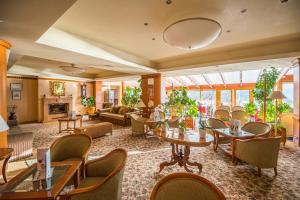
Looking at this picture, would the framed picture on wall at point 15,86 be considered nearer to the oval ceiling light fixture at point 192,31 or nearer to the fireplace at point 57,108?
the fireplace at point 57,108

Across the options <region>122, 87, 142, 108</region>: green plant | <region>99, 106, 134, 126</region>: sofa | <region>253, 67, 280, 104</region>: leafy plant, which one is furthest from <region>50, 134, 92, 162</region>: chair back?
<region>122, 87, 142, 108</region>: green plant

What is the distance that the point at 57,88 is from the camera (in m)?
9.05

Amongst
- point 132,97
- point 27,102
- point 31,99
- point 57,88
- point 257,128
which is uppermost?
point 57,88

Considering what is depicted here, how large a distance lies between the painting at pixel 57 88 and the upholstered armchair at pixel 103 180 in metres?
8.59

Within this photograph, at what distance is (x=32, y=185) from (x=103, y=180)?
72 centimetres

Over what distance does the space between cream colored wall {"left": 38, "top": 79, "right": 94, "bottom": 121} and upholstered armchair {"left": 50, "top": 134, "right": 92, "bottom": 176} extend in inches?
300

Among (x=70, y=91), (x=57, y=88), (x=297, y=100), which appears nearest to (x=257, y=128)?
(x=297, y=100)

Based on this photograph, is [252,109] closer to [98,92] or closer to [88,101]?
[98,92]

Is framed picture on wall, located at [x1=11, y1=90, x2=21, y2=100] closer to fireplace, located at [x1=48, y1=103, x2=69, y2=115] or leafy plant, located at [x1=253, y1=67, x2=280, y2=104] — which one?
fireplace, located at [x1=48, y1=103, x2=69, y2=115]

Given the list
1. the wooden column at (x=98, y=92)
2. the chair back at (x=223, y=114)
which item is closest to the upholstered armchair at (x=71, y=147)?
the chair back at (x=223, y=114)

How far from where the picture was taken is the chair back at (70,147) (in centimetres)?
243

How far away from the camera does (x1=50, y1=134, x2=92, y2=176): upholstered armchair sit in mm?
2428

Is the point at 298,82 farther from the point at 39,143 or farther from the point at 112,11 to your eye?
the point at 39,143

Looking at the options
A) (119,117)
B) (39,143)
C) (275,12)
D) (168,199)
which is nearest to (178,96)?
(119,117)
